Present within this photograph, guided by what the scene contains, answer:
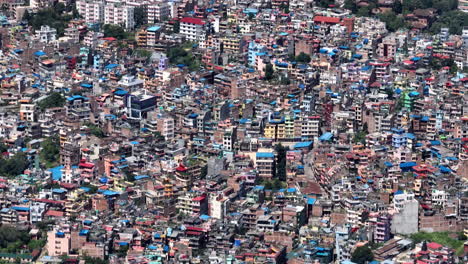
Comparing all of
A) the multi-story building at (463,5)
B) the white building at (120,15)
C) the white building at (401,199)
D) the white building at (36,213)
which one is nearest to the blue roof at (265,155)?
the white building at (401,199)

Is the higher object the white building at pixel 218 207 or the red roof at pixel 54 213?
the white building at pixel 218 207

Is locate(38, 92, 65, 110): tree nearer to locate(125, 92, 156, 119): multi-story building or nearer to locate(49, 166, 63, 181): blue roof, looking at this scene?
locate(125, 92, 156, 119): multi-story building

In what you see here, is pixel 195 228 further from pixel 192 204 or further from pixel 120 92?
pixel 120 92

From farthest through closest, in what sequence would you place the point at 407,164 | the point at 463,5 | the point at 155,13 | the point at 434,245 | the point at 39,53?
the point at 463,5, the point at 155,13, the point at 39,53, the point at 407,164, the point at 434,245

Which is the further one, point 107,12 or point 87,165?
point 107,12

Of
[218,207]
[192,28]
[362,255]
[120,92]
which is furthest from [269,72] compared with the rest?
[362,255]

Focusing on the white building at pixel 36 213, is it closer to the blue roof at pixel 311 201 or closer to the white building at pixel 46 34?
the blue roof at pixel 311 201

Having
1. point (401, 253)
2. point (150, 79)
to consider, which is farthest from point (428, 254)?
point (150, 79)
